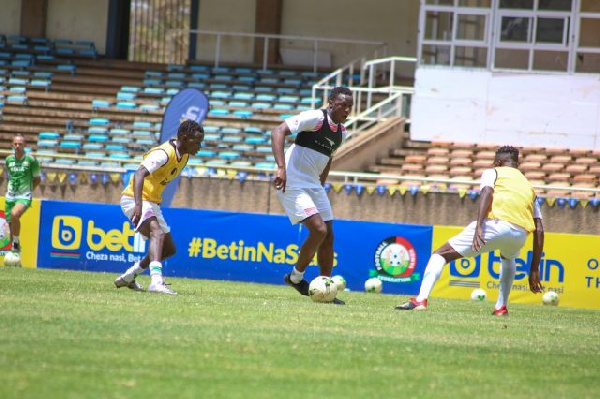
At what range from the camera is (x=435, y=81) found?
30.0 m

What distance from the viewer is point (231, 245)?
20594 mm

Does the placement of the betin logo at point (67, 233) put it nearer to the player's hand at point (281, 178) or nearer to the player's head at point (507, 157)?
the player's hand at point (281, 178)

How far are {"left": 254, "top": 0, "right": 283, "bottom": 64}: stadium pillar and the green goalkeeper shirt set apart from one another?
15.9 meters

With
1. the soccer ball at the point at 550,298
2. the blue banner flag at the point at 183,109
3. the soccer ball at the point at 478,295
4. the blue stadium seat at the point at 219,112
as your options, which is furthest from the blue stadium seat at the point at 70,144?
the soccer ball at the point at 550,298

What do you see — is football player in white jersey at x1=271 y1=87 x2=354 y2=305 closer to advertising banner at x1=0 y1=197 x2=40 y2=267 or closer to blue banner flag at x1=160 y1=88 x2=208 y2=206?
advertising banner at x1=0 y1=197 x2=40 y2=267

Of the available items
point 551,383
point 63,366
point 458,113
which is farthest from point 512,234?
point 458,113

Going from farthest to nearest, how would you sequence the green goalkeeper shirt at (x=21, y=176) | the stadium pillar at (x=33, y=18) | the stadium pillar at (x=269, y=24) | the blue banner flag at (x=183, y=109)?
the stadium pillar at (x=33, y=18)
the stadium pillar at (x=269, y=24)
the blue banner flag at (x=183, y=109)
the green goalkeeper shirt at (x=21, y=176)

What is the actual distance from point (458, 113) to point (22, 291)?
1955cm

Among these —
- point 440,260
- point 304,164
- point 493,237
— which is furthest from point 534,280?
point 304,164

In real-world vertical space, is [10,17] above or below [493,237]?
above

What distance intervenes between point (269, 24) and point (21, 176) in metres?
17.0

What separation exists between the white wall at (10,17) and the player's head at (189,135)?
2654 centimetres

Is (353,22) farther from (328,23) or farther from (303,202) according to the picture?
(303,202)

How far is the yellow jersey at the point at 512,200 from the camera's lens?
11.9 meters
